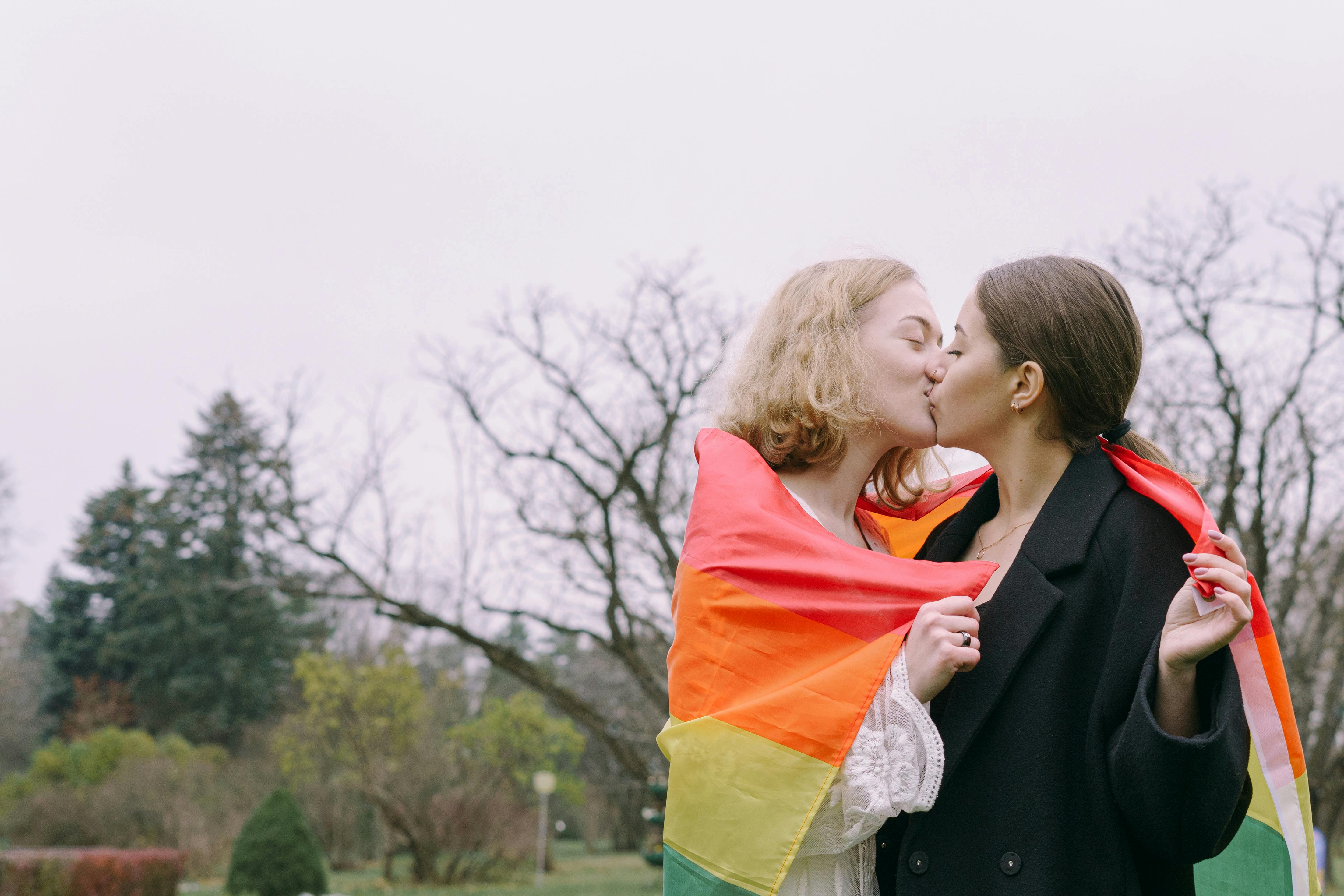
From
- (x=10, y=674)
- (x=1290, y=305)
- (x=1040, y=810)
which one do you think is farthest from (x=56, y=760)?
(x=1040, y=810)

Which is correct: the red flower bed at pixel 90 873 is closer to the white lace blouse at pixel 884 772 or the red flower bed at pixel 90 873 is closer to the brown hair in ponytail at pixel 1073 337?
the white lace blouse at pixel 884 772

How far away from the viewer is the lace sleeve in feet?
5.86

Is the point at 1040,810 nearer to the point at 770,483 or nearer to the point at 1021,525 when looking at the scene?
the point at 1021,525

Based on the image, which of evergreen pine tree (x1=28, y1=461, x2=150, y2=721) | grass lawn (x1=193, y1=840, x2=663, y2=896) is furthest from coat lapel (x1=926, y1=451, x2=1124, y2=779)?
evergreen pine tree (x1=28, y1=461, x2=150, y2=721)

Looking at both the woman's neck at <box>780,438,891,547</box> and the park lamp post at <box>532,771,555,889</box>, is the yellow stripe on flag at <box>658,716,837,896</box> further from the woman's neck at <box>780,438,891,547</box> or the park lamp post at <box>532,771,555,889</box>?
the park lamp post at <box>532,771,555,889</box>

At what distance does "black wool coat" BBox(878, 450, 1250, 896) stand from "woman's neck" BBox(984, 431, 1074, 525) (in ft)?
0.36

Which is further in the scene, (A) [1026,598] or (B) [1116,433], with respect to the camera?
(B) [1116,433]

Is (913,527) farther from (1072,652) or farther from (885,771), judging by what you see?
(885,771)

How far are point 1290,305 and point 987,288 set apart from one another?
43.0 ft

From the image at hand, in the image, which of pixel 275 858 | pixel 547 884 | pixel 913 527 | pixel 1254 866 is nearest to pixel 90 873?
pixel 275 858

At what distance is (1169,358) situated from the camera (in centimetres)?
1360

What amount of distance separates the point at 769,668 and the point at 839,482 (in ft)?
2.02

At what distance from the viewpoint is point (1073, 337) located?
196cm

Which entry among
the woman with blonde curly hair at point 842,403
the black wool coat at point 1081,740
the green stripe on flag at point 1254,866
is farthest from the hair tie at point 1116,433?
the green stripe on flag at point 1254,866
